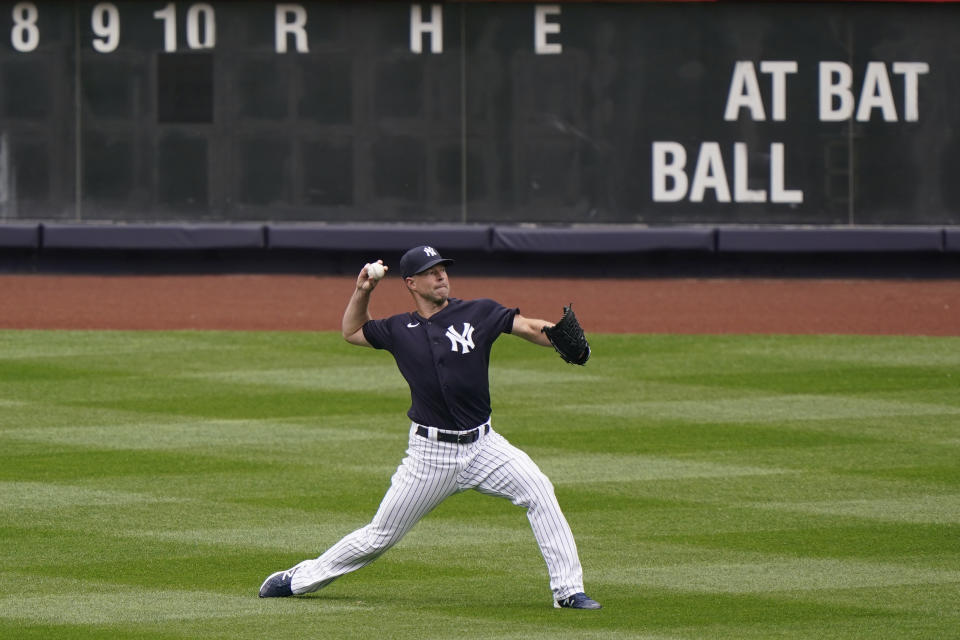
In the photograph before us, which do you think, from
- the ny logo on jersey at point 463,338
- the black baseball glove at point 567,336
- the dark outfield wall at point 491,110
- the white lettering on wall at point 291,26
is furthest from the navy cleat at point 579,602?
the white lettering on wall at point 291,26

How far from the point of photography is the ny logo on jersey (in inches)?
292

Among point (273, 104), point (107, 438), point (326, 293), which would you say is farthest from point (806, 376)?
point (273, 104)

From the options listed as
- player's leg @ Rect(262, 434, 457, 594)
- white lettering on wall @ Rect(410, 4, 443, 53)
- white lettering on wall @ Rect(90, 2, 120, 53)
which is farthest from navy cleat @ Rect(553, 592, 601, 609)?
white lettering on wall @ Rect(90, 2, 120, 53)

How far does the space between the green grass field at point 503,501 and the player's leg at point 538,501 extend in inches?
6.5

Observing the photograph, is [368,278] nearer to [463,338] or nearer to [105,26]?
[463,338]

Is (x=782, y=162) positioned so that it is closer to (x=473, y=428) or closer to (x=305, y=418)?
(x=305, y=418)

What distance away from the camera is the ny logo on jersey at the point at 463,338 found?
7.42 meters

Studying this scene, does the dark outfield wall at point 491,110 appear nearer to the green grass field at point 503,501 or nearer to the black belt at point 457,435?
the green grass field at point 503,501

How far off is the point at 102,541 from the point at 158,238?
486 inches

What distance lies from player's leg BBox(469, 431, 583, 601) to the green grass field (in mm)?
165

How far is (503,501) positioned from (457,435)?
2.79 meters

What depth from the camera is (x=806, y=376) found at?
47.1 ft

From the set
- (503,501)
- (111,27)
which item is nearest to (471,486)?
(503,501)

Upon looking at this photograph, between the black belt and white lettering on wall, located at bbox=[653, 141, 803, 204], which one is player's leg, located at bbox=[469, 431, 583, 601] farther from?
white lettering on wall, located at bbox=[653, 141, 803, 204]
